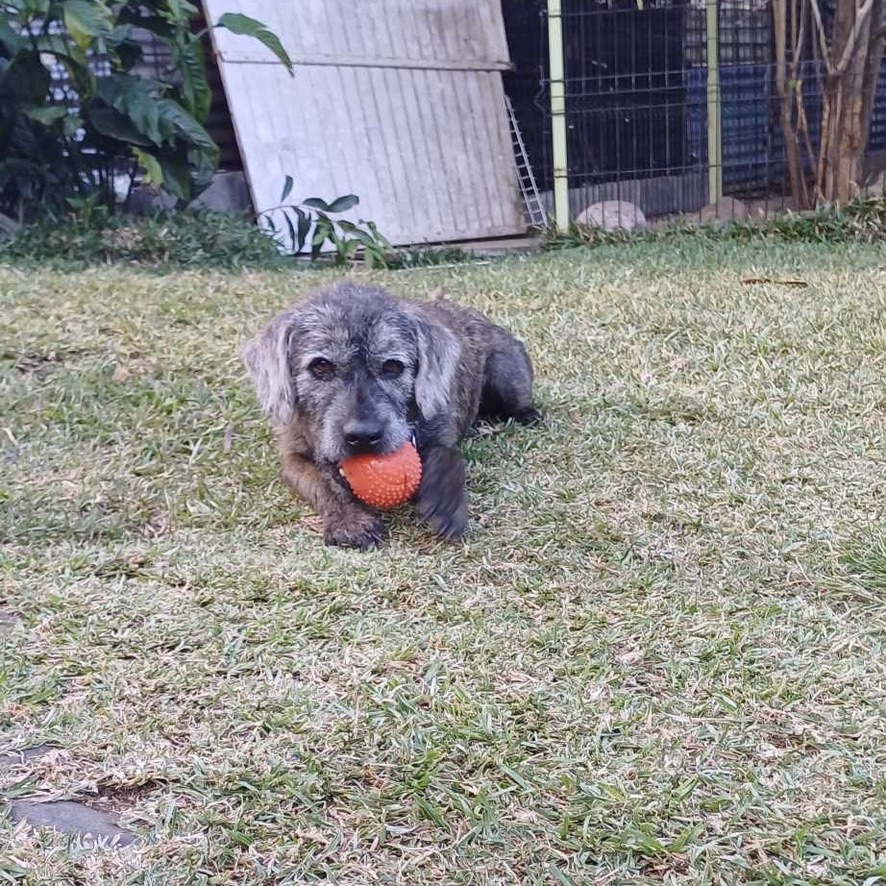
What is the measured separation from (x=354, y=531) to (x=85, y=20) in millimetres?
4632

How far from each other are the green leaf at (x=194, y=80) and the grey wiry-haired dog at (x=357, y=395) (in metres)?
4.25

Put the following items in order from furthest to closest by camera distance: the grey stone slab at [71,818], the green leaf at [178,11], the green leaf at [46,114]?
the green leaf at [178,11] → the green leaf at [46,114] → the grey stone slab at [71,818]

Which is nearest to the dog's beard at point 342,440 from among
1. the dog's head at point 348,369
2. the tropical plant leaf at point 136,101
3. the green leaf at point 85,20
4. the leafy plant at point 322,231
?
the dog's head at point 348,369

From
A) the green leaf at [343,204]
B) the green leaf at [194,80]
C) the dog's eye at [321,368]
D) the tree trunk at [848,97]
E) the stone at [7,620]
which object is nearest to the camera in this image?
the stone at [7,620]

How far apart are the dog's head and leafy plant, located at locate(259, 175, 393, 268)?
423 cm

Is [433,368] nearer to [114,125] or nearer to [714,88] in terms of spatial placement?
[114,125]

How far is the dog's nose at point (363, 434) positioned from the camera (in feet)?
11.7

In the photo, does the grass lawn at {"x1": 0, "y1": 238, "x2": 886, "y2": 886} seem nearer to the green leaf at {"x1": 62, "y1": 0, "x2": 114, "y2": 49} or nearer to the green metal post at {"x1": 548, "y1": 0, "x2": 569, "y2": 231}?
the green leaf at {"x1": 62, "y1": 0, "x2": 114, "y2": 49}

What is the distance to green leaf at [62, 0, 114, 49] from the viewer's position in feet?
22.1

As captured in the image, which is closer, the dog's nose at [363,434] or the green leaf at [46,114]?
the dog's nose at [363,434]

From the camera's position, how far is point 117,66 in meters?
7.65

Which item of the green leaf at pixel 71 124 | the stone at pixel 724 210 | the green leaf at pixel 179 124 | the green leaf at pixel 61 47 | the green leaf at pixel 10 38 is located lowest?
the stone at pixel 724 210

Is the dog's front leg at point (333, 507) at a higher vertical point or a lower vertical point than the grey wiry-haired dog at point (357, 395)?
lower

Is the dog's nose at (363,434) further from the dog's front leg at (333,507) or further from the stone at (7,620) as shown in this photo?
the stone at (7,620)
